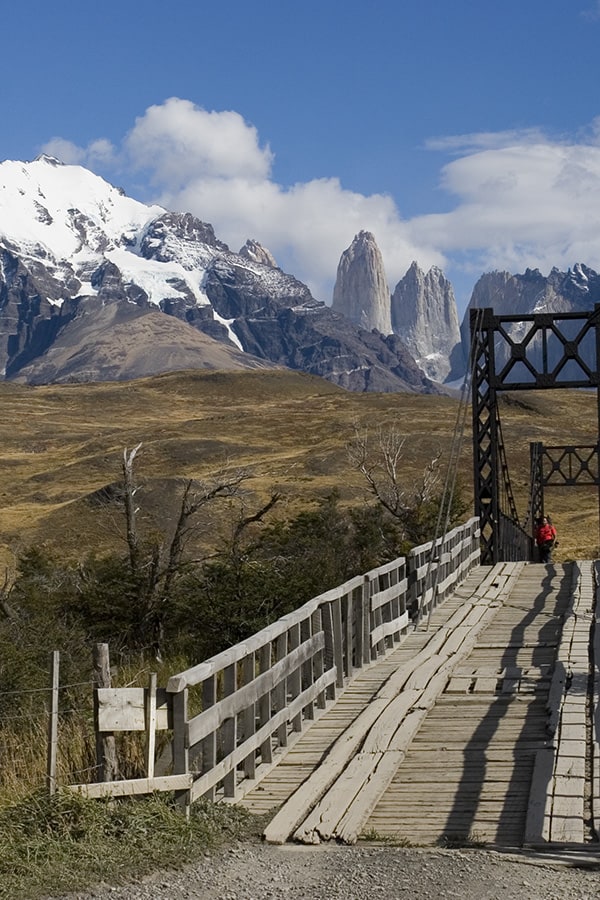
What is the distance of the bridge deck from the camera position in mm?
7922

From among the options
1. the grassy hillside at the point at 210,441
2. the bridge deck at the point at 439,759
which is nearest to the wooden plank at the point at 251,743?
the bridge deck at the point at 439,759

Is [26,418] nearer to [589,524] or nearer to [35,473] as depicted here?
[35,473]

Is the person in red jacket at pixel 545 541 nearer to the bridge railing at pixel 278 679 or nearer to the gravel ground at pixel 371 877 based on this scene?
the bridge railing at pixel 278 679

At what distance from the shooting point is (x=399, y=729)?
10.4 metres

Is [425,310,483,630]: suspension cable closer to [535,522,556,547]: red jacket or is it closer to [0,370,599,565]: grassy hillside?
[535,522,556,547]: red jacket

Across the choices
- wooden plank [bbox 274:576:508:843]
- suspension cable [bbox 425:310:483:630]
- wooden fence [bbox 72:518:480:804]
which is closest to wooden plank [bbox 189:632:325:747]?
wooden fence [bbox 72:518:480:804]

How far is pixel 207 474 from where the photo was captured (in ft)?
244

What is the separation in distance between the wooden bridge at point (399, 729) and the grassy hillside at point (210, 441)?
2020 centimetres

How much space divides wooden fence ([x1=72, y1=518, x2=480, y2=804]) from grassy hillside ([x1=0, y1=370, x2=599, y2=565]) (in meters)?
19.7

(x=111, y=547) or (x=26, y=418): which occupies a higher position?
(x=26, y=418)

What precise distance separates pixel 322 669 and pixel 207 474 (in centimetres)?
6245

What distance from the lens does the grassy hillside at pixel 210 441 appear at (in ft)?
196

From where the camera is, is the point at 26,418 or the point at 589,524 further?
the point at 26,418

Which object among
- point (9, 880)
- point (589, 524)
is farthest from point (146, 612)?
point (589, 524)
